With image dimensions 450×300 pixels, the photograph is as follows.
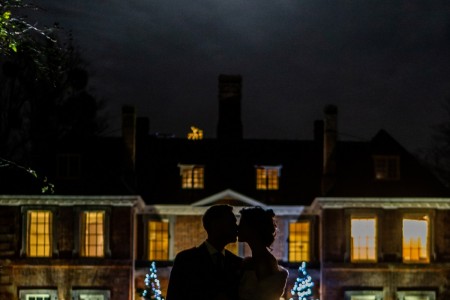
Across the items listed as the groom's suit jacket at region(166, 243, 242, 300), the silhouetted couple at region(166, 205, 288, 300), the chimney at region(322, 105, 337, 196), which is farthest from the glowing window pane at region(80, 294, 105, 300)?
the groom's suit jacket at region(166, 243, 242, 300)

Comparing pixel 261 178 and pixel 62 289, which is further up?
pixel 261 178

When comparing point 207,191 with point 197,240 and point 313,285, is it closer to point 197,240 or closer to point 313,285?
point 197,240

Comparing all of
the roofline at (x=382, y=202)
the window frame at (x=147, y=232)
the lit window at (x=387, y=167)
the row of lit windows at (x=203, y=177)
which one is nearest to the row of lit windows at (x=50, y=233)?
the window frame at (x=147, y=232)

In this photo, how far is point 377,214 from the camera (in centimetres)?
3250

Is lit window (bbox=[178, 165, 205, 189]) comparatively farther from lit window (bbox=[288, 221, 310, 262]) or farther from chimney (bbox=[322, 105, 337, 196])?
chimney (bbox=[322, 105, 337, 196])

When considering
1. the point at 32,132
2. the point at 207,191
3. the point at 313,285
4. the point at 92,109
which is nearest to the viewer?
the point at 313,285

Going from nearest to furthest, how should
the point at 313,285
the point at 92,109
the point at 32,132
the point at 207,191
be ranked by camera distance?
1. the point at 313,285
2. the point at 207,191
3. the point at 32,132
4. the point at 92,109

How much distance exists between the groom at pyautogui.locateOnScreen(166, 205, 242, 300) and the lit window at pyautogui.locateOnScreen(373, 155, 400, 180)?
1079 inches

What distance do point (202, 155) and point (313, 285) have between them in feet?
22.3

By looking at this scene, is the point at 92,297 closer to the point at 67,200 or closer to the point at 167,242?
the point at 167,242

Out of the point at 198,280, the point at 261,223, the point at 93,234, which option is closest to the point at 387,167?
the point at 93,234

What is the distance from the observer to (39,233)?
1270 inches

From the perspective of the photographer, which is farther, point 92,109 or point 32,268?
point 92,109

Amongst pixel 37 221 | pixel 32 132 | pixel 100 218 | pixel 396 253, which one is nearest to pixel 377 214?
pixel 396 253
